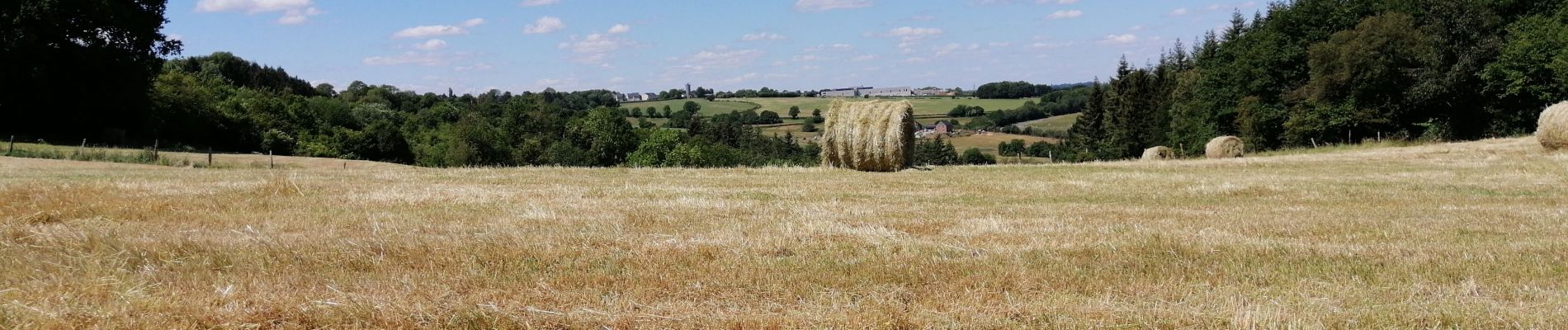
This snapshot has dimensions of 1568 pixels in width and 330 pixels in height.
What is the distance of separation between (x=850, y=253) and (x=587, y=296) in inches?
101

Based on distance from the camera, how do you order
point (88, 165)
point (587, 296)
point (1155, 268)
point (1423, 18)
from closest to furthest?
point (587, 296)
point (1155, 268)
point (88, 165)
point (1423, 18)

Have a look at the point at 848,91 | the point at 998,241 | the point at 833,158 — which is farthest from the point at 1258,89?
the point at 848,91

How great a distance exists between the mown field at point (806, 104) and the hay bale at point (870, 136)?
124650 mm

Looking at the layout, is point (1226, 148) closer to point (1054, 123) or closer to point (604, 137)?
point (604, 137)

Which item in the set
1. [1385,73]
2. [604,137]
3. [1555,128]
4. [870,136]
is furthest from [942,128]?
[870,136]

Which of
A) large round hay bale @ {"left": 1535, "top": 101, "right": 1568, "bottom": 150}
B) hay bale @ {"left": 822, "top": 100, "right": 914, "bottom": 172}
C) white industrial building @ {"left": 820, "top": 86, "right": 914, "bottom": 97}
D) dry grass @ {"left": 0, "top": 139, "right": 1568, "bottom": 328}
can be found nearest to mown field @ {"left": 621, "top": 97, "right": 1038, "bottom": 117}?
white industrial building @ {"left": 820, "top": 86, "right": 914, "bottom": 97}

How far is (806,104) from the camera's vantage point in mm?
167500

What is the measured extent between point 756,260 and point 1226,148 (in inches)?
1600

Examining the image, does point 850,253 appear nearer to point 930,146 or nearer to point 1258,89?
point 1258,89

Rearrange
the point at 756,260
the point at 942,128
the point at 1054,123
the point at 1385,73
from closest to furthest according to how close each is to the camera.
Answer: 1. the point at 756,260
2. the point at 1385,73
3. the point at 942,128
4. the point at 1054,123

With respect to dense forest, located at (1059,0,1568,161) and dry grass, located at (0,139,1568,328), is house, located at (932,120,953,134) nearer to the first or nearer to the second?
dense forest, located at (1059,0,1568,161)

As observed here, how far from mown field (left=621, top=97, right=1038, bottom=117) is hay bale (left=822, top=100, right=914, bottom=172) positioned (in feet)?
409

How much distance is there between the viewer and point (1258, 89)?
205 ft

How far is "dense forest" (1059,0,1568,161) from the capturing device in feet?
152
